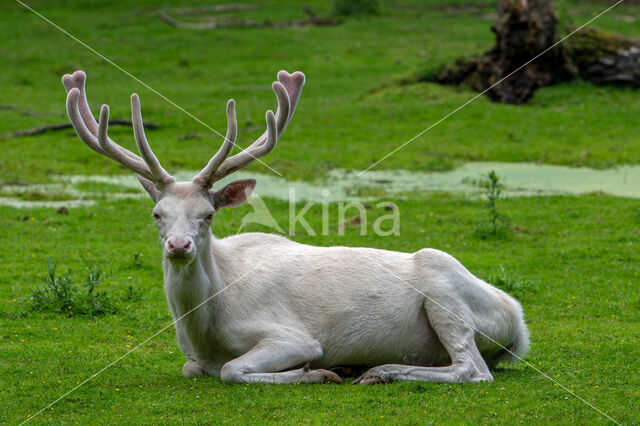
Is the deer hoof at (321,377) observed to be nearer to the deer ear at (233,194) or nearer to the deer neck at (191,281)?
the deer neck at (191,281)

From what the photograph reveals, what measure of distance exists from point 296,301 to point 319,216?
26.1ft

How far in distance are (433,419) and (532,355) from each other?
8.44ft

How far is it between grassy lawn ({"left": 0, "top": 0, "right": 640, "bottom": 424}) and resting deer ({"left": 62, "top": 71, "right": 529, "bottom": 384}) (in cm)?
34

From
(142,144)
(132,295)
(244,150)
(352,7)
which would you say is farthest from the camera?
(352,7)

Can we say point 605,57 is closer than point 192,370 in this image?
No

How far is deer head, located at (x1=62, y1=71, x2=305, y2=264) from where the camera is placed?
798 cm

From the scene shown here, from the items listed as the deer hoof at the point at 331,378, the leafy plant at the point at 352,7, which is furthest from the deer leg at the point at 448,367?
the leafy plant at the point at 352,7

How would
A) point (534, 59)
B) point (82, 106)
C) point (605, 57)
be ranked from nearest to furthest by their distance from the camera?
point (82, 106) → point (534, 59) → point (605, 57)

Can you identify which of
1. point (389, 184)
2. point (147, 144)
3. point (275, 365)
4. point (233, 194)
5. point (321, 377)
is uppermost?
point (147, 144)

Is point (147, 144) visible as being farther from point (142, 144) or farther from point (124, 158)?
point (124, 158)

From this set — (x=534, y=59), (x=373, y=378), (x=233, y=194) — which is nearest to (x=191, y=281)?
(x=233, y=194)

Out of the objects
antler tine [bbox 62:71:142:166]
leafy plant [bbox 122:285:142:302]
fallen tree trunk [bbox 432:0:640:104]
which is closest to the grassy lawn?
leafy plant [bbox 122:285:142:302]

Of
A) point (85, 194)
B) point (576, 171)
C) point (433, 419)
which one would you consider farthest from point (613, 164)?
point (433, 419)

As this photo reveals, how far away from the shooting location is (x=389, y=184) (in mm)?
20062
